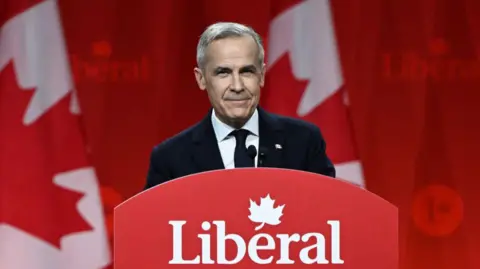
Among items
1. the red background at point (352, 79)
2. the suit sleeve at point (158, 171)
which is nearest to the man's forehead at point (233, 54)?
the suit sleeve at point (158, 171)

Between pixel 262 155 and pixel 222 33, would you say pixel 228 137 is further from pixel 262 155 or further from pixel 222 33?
pixel 222 33

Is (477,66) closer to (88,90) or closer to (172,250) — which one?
(88,90)

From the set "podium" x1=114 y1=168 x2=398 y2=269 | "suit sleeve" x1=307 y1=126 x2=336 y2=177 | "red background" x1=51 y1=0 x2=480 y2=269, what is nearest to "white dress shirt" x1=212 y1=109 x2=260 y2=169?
"suit sleeve" x1=307 y1=126 x2=336 y2=177

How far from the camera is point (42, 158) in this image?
2.43 m

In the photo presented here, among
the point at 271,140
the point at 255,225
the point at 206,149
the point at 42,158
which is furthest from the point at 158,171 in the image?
the point at 42,158

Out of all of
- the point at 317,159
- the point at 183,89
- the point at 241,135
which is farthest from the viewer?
the point at 183,89

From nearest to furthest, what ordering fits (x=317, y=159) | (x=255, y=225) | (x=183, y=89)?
(x=255, y=225) < (x=317, y=159) < (x=183, y=89)

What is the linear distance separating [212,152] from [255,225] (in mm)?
393

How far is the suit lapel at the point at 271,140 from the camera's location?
1181 millimetres

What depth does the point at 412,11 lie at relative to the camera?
2.43 metres

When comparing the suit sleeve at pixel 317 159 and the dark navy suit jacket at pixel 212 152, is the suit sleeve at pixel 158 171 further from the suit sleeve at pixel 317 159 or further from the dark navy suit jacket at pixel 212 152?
the suit sleeve at pixel 317 159

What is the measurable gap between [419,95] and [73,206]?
3.78ft

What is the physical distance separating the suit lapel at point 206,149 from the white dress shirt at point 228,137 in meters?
0.01

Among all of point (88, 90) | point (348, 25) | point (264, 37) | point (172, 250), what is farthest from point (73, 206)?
point (172, 250)
